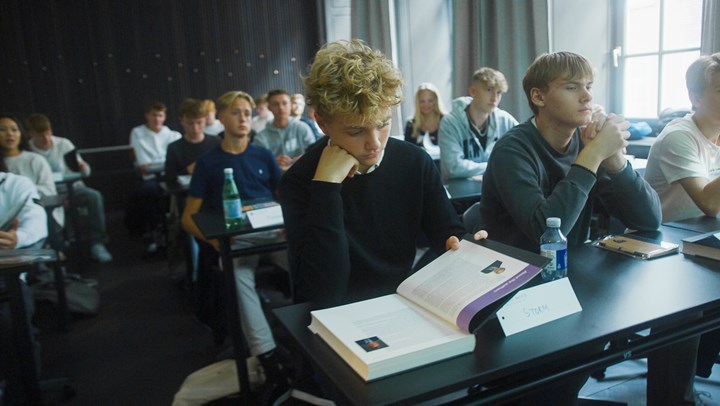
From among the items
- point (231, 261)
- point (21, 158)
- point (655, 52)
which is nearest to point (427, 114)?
point (655, 52)

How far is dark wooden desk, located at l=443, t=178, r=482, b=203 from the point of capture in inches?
103

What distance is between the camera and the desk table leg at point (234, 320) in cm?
228

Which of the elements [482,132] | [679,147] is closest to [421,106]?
[482,132]

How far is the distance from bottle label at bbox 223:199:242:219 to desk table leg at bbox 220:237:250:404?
140 millimetres

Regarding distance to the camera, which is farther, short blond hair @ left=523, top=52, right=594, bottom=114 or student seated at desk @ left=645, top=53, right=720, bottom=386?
student seated at desk @ left=645, top=53, right=720, bottom=386

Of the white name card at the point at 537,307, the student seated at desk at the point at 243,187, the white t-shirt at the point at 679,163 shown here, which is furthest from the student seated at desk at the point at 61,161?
the white name card at the point at 537,307

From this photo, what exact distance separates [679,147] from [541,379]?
1187 mm

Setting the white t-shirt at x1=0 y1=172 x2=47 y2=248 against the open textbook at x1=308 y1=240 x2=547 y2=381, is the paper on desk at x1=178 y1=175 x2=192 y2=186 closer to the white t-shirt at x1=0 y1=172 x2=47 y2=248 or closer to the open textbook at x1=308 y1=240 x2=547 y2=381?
the white t-shirt at x1=0 y1=172 x2=47 y2=248

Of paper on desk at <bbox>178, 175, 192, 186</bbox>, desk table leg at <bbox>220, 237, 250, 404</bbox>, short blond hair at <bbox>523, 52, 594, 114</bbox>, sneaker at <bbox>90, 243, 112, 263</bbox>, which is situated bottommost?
sneaker at <bbox>90, 243, 112, 263</bbox>

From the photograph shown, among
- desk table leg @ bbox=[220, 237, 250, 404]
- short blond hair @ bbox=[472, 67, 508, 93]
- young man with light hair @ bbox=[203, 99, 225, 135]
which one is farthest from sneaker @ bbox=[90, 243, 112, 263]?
short blond hair @ bbox=[472, 67, 508, 93]

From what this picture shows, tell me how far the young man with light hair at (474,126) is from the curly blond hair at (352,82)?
6.34ft

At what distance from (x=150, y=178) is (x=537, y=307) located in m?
5.06

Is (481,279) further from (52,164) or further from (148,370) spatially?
(52,164)

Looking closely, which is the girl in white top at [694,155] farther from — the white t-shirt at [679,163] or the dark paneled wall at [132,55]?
the dark paneled wall at [132,55]
